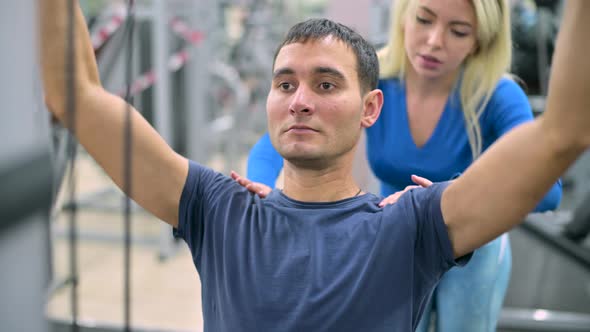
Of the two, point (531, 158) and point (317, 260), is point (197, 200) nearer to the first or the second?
point (317, 260)

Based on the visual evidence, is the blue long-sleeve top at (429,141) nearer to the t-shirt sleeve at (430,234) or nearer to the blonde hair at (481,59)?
the blonde hair at (481,59)

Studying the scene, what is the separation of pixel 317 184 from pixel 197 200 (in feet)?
→ 0.65

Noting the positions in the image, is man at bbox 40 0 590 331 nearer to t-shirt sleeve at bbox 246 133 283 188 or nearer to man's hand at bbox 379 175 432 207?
man's hand at bbox 379 175 432 207

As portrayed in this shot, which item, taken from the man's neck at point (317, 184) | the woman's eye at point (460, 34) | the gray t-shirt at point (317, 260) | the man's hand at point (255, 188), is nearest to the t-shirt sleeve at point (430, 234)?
the gray t-shirt at point (317, 260)

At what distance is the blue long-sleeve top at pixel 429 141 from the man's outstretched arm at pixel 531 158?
0.45 meters

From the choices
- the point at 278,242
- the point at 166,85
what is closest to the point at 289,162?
the point at 278,242

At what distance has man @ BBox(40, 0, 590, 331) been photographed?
86 centimetres

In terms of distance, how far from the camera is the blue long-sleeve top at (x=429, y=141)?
4.33 feet

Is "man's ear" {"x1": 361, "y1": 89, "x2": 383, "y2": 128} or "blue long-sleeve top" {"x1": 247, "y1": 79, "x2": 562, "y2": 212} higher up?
"man's ear" {"x1": 361, "y1": 89, "x2": 383, "y2": 128}

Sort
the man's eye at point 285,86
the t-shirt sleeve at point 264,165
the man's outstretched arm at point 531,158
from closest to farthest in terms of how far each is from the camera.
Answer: the man's outstretched arm at point 531,158, the man's eye at point 285,86, the t-shirt sleeve at point 264,165

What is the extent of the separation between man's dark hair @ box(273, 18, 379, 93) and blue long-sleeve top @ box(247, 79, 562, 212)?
1.00 ft

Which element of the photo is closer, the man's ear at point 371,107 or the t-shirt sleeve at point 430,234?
the t-shirt sleeve at point 430,234

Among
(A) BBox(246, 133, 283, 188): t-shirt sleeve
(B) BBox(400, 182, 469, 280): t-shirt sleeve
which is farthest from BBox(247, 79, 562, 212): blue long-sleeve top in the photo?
(B) BBox(400, 182, 469, 280): t-shirt sleeve

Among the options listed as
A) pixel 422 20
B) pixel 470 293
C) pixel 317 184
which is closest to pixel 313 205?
pixel 317 184
